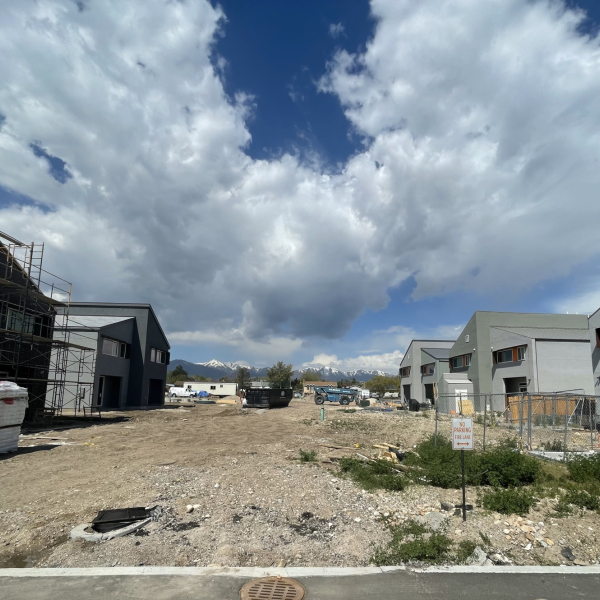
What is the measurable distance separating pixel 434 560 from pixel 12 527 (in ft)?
22.0

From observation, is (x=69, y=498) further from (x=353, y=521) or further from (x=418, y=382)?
(x=418, y=382)

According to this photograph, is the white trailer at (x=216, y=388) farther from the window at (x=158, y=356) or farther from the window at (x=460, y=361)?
the window at (x=460, y=361)

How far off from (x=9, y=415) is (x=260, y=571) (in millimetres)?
12574

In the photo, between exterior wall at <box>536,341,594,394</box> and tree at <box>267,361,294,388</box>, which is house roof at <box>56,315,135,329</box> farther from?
tree at <box>267,361,294,388</box>

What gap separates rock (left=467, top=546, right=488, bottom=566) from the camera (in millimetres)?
6109

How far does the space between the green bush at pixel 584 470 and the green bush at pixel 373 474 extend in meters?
3.87

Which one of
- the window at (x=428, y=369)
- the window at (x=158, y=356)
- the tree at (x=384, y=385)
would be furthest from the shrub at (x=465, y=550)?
the tree at (x=384, y=385)

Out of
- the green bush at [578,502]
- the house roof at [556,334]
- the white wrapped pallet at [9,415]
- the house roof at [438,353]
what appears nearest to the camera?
the green bush at [578,502]

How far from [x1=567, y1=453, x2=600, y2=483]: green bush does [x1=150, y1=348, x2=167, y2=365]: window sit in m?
38.8

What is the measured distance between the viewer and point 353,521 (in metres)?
7.75

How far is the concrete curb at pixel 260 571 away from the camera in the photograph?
5426 mm

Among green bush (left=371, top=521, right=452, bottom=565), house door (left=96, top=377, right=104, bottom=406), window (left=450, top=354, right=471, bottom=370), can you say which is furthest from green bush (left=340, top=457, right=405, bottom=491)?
window (left=450, top=354, right=471, bottom=370)

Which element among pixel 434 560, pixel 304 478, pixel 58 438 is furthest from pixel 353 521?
pixel 58 438

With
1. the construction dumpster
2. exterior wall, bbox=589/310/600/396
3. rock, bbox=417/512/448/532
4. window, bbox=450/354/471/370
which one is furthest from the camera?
window, bbox=450/354/471/370
